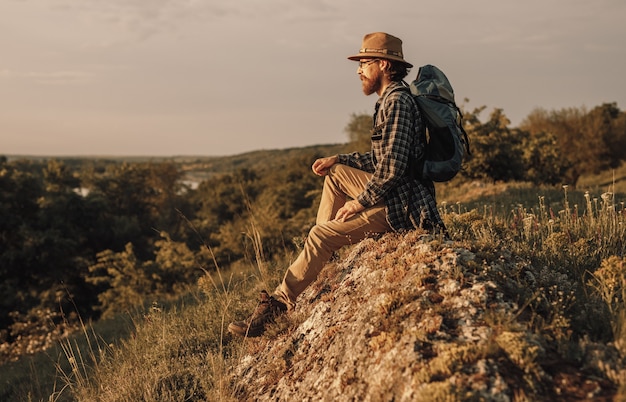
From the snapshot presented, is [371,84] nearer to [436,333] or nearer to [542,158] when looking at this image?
[436,333]

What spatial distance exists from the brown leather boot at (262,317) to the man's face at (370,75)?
2.32 m

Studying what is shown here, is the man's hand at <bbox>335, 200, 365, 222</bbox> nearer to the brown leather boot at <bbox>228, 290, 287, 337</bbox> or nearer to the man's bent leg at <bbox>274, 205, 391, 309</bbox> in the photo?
the man's bent leg at <bbox>274, 205, 391, 309</bbox>

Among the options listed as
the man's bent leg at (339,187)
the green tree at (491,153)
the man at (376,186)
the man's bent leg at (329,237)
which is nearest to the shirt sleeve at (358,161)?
the man at (376,186)

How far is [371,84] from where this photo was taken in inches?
196

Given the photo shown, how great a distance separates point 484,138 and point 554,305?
1983 cm

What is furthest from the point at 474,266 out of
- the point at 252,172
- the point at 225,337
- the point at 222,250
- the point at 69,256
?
the point at 252,172

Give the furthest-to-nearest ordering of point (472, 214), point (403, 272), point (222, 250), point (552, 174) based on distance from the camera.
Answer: point (552, 174), point (222, 250), point (472, 214), point (403, 272)

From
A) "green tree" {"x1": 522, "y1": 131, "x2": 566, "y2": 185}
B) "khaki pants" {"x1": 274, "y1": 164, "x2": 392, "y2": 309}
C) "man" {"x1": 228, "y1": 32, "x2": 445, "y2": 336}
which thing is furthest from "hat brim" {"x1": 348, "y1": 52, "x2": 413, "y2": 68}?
"green tree" {"x1": 522, "y1": 131, "x2": 566, "y2": 185}

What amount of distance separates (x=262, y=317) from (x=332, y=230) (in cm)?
119

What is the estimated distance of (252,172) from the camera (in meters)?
63.7

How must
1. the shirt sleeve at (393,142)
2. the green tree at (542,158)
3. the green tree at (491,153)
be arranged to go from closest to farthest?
the shirt sleeve at (393,142) < the green tree at (491,153) < the green tree at (542,158)

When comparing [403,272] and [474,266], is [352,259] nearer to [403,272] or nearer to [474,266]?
[403,272]

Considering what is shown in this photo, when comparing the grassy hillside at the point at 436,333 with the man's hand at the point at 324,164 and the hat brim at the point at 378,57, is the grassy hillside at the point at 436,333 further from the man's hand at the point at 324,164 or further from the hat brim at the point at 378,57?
the hat brim at the point at 378,57

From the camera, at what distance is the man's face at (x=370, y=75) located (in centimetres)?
488
